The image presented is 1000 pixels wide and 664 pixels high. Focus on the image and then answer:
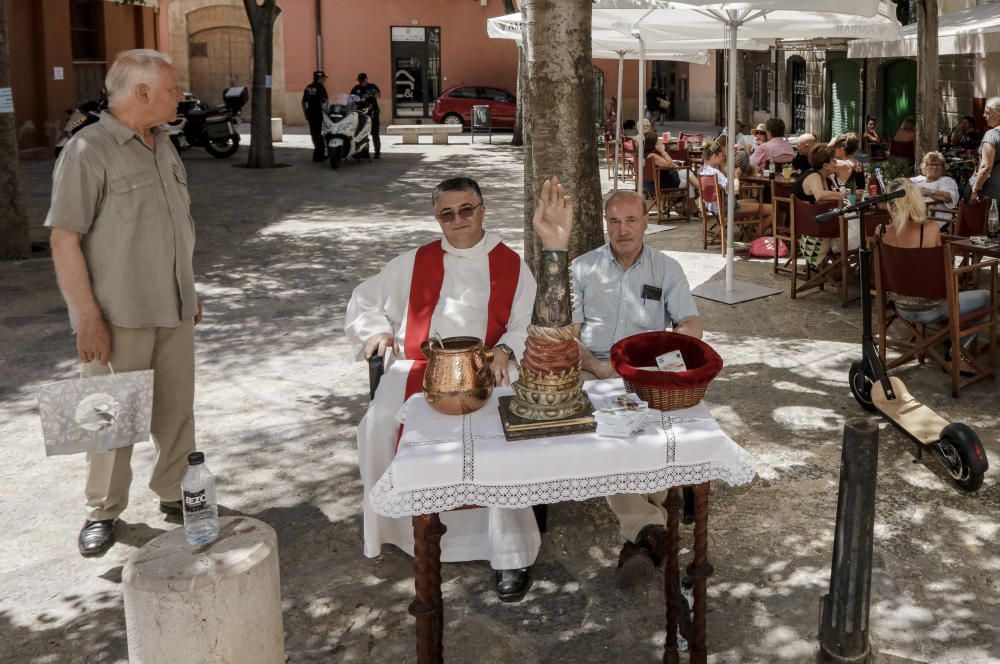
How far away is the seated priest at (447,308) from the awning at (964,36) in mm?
9309

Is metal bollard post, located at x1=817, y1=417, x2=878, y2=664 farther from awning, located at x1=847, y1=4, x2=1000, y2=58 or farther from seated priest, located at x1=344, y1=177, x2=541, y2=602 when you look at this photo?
awning, located at x1=847, y1=4, x2=1000, y2=58

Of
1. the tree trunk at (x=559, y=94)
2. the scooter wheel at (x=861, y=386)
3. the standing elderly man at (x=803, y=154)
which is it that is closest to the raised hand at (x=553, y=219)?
the tree trunk at (x=559, y=94)

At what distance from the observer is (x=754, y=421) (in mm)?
5469

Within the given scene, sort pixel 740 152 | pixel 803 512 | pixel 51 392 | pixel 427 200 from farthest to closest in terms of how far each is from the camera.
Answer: pixel 427 200 → pixel 740 152 → pixel 803 512 → pixel 51 392

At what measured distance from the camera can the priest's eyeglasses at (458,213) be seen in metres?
4.08

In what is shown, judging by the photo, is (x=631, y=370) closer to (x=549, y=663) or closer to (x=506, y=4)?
(x=549, y=663)

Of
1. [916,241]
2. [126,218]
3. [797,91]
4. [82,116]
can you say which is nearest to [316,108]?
[82,116]

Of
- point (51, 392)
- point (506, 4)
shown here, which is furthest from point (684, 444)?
point (506, 4)

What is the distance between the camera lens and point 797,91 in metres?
26.1

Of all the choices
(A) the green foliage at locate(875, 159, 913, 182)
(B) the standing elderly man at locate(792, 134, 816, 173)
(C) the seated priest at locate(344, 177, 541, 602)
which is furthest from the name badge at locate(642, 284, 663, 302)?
(A) the green foliage at locate(875, 159, 913, 182)

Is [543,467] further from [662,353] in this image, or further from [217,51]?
[217,51]

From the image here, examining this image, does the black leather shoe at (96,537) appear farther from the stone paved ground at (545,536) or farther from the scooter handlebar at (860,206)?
the scooter handlebar at (860,206)

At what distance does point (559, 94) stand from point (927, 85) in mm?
7842

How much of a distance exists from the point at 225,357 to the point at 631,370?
4.20 metres
